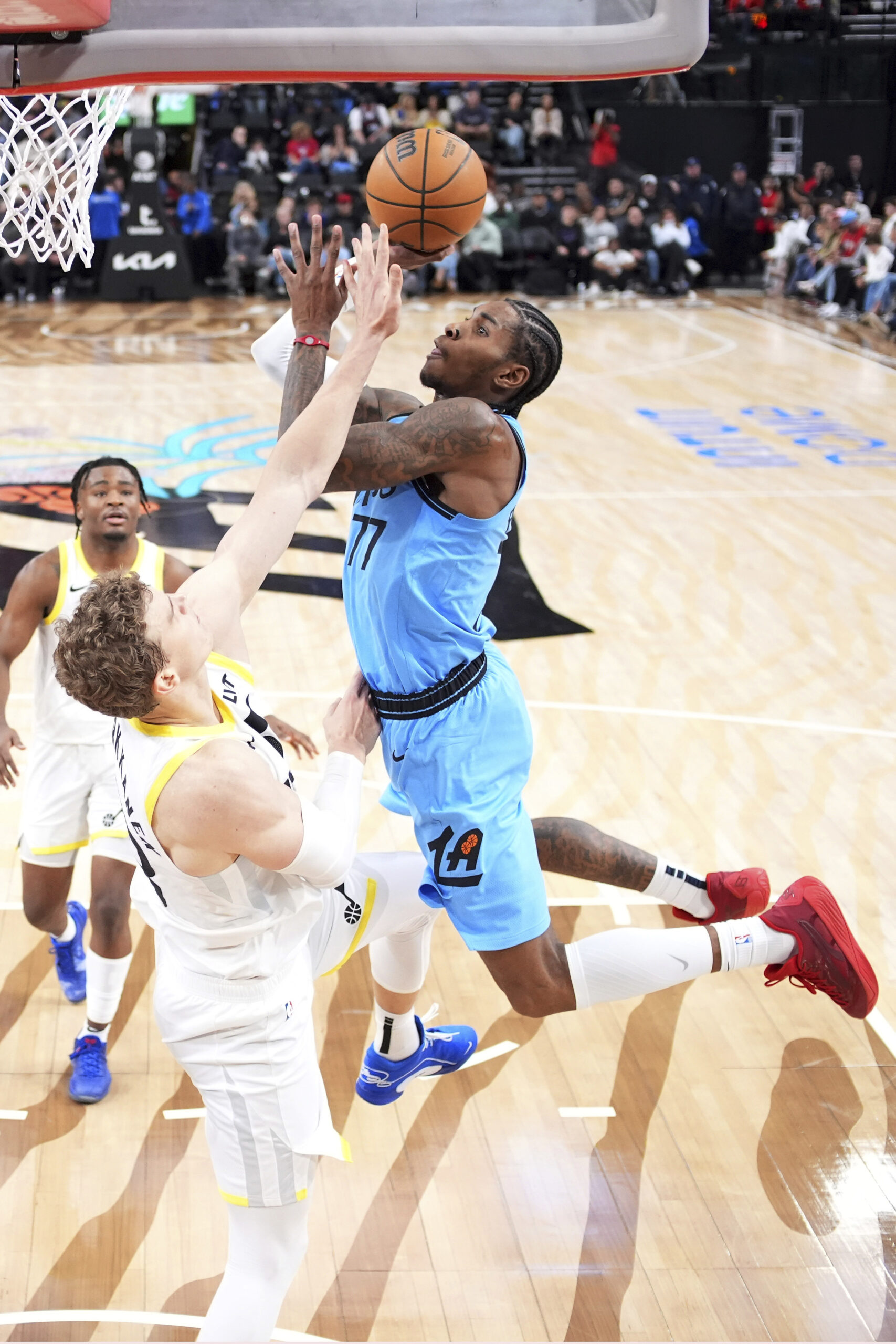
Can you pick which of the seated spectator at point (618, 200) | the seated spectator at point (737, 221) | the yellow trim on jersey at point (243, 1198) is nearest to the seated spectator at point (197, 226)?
the seated spectator at point (618, 200)

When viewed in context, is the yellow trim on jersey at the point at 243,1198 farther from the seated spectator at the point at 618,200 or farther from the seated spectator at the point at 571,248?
the seated spectator at the point at 618,200

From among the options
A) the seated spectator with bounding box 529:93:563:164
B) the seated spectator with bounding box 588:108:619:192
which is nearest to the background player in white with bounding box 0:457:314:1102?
the seated spectator with bounding box 588:108:619:192

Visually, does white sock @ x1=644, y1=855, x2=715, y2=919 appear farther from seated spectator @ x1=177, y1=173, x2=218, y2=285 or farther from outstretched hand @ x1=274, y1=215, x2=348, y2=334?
seated spectator @ x1=177, y1=173, x2=218, y2=285

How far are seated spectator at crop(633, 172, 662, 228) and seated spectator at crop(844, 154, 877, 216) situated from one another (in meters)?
2.64

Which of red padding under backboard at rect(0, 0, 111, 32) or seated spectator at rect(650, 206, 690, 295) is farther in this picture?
seated spectator at rect(650, 206, 690, 295)

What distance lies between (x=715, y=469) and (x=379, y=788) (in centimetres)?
606

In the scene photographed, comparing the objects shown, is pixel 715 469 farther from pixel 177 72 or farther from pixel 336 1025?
pixel 177 72

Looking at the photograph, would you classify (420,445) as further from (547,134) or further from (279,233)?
(547,134)

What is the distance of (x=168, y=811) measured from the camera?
258 centimetres

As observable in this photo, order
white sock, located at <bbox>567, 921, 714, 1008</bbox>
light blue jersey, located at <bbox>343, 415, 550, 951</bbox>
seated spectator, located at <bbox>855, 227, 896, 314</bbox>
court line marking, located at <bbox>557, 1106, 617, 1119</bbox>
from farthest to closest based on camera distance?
seated spectator, located at <bbox>855, 227, 896, 314</bbox> < court line marking, located at <bbox>557, 1106, 617, 1119</bbox> < white sock, located at <bbox>567, 921, 714, 1008</bbox> < light blue jersey, located at <bbox>343, 415, 550, 951</bbox>

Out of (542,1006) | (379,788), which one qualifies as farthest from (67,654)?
(379,788)

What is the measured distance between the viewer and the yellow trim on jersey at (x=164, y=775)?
8.46 feet

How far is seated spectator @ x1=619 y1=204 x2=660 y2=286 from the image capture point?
19.7 m

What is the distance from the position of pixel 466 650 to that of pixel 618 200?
17.9 m
